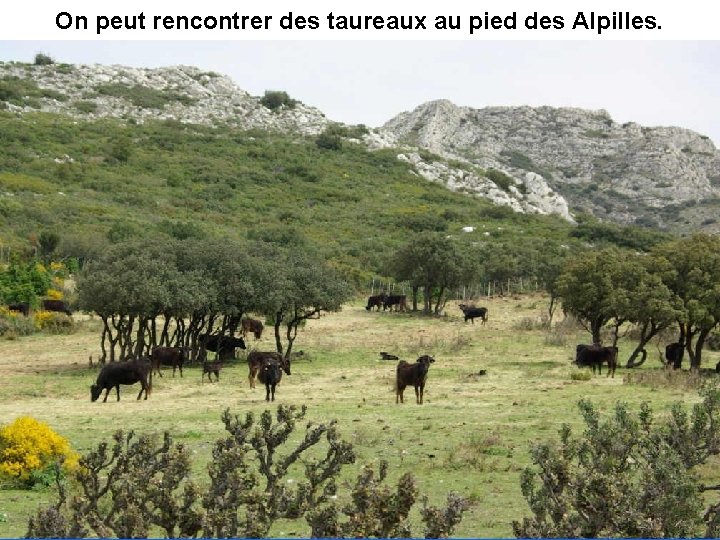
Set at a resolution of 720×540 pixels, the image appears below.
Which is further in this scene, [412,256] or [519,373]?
[412,256]

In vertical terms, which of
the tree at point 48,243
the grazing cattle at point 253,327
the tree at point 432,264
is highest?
the tree at point 48,243

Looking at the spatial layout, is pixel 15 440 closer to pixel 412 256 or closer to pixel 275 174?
pixel 412 256

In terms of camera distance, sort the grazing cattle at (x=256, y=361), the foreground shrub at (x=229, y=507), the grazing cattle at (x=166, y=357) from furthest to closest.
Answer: the grazing cattle at (x=166, y=357) → the grazing cattle at (x=256, y=361) → the foreground shrub at (x=229, y=507)

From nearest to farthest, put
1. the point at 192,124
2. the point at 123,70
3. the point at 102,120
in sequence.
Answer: the point at 102,120 < the point at 192,124 < the point at 123,70

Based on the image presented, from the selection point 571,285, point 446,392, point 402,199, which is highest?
point 402,199

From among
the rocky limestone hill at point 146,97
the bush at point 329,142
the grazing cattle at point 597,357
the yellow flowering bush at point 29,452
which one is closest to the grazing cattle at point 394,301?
the grazing cattle at point 597,357

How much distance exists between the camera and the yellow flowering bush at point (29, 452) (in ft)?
49.5

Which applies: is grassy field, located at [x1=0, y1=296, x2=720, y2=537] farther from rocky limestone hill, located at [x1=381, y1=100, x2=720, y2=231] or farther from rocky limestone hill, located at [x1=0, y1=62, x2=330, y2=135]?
rocky limestone hill, located at [x1=381, y1=100, x2=720, y2=231]

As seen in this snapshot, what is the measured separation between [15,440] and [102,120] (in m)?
103

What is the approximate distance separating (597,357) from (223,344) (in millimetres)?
14853

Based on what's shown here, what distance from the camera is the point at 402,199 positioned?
334 ft

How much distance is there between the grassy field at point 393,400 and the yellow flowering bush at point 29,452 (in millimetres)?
488

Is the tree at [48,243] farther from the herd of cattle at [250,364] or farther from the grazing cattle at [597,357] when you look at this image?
the grazing cattle at [597,357]

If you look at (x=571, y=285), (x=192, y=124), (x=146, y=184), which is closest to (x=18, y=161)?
(x=146, y=184)
